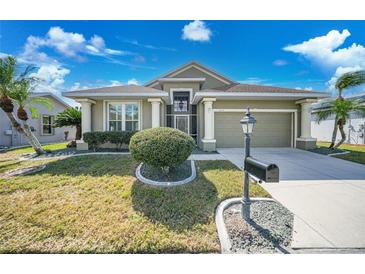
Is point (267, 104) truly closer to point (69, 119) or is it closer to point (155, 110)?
point (155, 110)

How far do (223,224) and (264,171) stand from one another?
48.0 inches

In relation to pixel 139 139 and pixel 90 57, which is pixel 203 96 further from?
Answer: pixel 90 57

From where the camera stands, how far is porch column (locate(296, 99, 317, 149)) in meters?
10.1

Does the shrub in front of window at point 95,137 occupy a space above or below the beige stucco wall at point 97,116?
below

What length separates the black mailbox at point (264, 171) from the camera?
8.84 feet

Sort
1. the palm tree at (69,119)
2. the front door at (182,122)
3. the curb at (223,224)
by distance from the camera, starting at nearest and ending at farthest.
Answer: the curb at (223,224)
the palm tree at (69,119)
the front door at (182,122)

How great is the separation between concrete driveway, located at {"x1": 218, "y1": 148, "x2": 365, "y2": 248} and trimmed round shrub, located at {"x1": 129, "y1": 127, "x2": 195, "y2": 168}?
254cm

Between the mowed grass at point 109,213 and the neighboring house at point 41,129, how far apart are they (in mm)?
11450

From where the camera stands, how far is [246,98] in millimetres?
10172

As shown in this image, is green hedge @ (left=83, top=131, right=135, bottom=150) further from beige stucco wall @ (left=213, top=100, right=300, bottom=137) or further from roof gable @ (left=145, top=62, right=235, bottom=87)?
roof gable @ (left=145, top=62, right=235, bottom=87)

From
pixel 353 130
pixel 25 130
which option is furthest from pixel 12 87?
pixel 353 130

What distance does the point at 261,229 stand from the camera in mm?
2996

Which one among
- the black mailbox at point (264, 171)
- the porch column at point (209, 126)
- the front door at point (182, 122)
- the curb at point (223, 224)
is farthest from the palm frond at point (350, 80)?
the black mailbox at point (264, 171)

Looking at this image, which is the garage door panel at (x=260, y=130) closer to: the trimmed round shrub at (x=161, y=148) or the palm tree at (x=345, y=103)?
the palm tree at (x=345, y=103)
